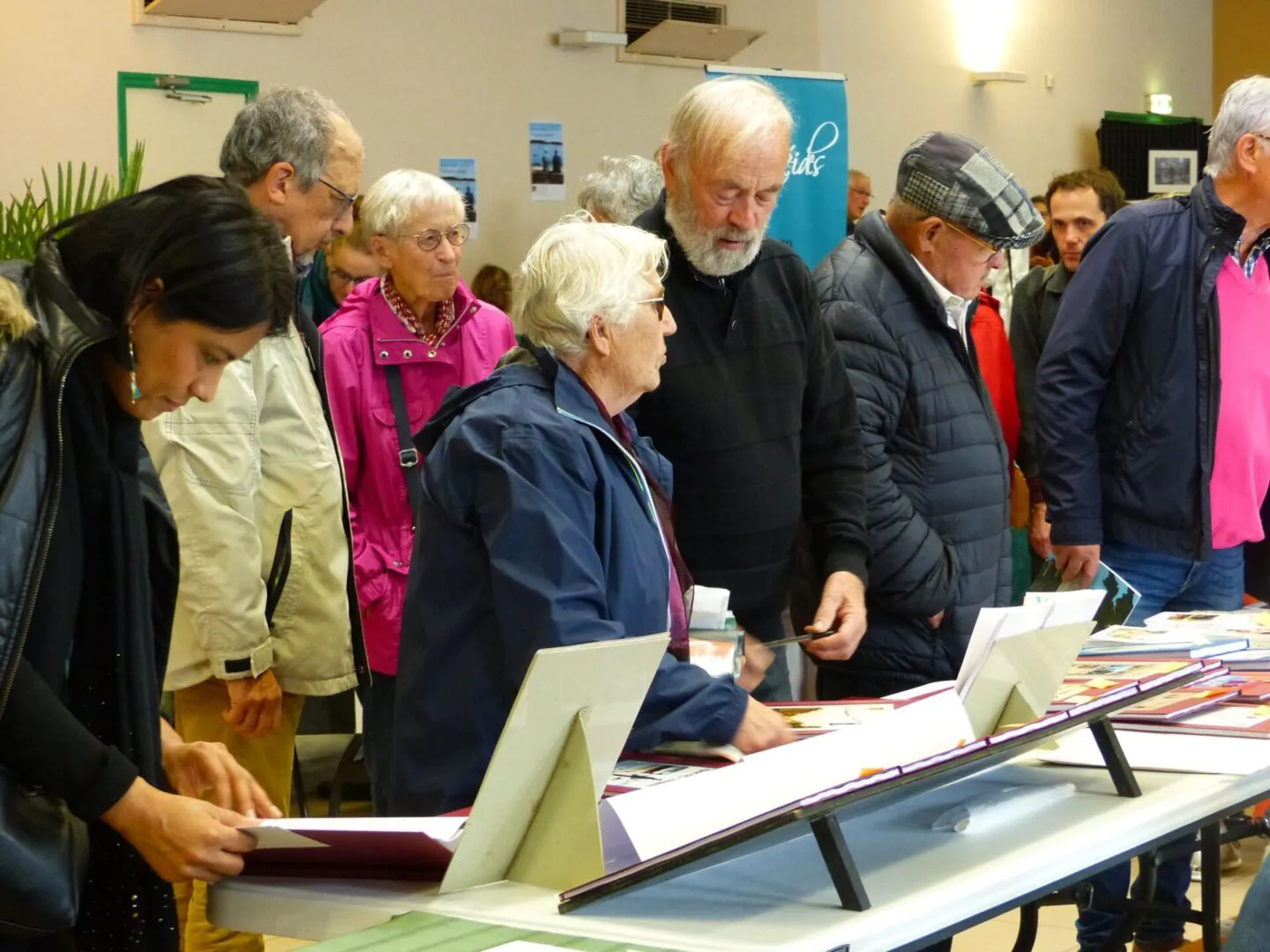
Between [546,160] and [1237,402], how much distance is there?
4.96 meters

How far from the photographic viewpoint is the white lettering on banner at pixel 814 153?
6.03m

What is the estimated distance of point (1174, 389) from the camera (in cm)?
345

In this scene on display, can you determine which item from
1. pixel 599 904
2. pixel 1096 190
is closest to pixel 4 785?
pixel 599 904

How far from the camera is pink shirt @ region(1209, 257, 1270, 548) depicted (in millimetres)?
3473

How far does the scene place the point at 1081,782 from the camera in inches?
78.2

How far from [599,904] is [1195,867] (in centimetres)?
276

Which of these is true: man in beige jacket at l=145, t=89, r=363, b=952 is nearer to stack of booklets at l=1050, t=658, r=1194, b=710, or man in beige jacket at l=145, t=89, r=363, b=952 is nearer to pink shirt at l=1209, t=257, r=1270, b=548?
stack of booklets at l=1050, t=658, r=1194, b=710

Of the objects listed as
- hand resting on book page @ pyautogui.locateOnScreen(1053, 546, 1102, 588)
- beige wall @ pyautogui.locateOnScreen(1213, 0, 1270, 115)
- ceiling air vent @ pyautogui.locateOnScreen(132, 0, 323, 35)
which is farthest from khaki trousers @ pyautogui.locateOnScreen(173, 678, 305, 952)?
beige wall @ pyautogui.locateOnScreen(1213, 0, 1270, 115)

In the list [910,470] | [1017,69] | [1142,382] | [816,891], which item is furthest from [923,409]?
[1017,69]

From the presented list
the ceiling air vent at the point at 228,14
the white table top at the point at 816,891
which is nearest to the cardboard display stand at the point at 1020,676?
the white table top at the point at 816,891

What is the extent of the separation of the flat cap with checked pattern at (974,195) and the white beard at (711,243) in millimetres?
364

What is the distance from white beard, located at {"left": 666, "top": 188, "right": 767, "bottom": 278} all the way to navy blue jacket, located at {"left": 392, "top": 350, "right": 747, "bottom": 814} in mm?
762

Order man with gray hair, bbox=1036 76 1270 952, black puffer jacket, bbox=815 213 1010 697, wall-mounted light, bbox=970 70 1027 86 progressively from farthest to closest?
1. wall-mounted light, bbox=970 70 1027 86
2. man with gray hair, bbox=1036 76 1270 952
3. black puffer jacket, bbox=815 213 1010 697

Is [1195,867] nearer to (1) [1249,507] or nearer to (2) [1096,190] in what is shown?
(1) [1249,507]
